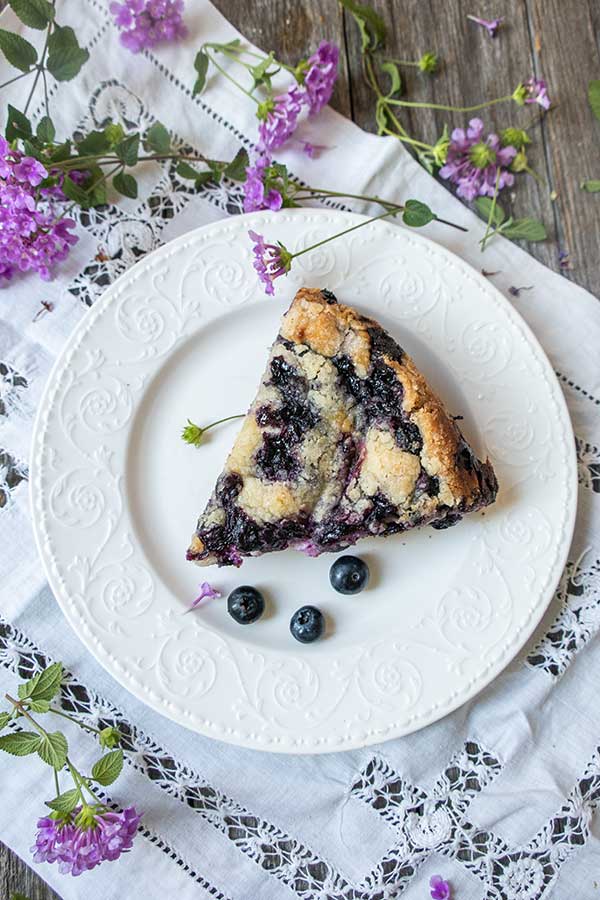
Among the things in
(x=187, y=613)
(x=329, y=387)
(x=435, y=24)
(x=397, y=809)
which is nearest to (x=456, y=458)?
(x=329, y=387)

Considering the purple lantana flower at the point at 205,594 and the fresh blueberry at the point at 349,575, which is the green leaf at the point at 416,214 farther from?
the purple lantana flower at the point at 205,594

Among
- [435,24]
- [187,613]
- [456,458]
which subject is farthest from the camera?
[435,24]

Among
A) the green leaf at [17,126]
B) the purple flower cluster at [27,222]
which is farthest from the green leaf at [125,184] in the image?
the green leaf at [17,126]

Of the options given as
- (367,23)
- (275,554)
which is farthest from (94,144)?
(275,554)

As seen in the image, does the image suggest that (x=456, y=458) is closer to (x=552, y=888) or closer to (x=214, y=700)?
(x=214, y=700)

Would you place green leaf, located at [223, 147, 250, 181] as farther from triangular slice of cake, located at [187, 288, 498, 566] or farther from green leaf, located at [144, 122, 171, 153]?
triangular slice of cake, located at [187, 288, 498, 566]
